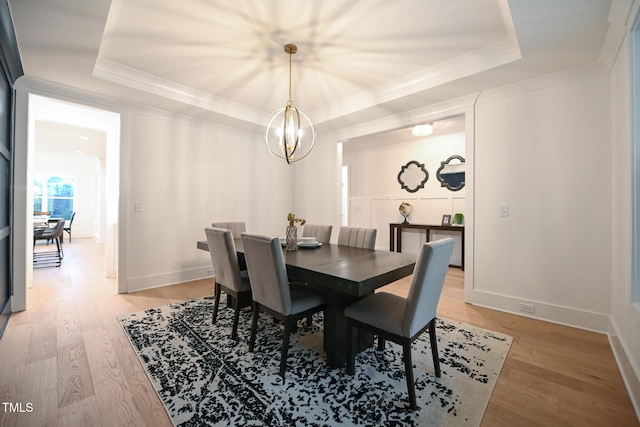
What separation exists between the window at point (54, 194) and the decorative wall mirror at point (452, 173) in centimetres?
1102

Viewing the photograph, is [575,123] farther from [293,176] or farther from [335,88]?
[293,176]

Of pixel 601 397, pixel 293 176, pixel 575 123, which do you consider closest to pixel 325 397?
pixel 601 397

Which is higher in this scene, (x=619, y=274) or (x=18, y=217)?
(x=18, y=217)

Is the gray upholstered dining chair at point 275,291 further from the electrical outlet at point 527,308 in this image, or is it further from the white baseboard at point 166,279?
the white baseboard at point 166,279

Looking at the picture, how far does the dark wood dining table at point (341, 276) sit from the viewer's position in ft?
5.07

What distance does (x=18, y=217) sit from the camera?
2744 mm

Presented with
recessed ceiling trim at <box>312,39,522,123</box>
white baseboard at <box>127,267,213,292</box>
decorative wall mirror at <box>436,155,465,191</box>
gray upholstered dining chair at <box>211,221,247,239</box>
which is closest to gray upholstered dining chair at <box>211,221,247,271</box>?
gray upholstered dining chair at <box>211,221,247,239</box>

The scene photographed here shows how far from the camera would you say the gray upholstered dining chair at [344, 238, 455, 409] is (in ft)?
4.85

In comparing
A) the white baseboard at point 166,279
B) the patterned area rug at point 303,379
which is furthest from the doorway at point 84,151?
the patterned area rug at point 303,379

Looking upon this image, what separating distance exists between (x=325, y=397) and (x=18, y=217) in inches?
135

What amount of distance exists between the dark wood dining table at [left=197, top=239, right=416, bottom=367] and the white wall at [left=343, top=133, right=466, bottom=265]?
12.1 feet

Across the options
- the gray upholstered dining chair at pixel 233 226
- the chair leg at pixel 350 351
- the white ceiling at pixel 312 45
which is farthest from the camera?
the gray upholstered dining chair at pixel 233 226

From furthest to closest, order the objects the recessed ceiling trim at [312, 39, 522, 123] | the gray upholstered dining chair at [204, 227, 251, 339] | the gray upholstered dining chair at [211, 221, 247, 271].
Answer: the gray upholstered dining chair at [211, 221, 247, 271]
the recessed ceiling trim at [312, 39, 522, 123]
the gray upholstered dining chair at [204, 227, 251, 339]

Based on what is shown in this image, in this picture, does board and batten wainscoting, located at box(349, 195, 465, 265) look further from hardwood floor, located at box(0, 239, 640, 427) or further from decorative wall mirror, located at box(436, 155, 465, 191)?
hardwood floor, located at box(0, 239, 640, 427)
